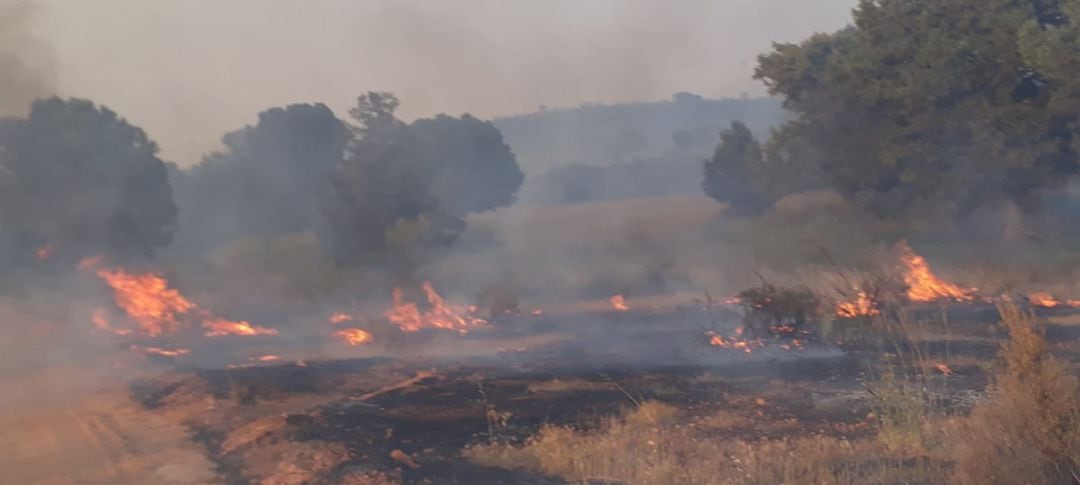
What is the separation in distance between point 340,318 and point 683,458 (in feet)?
60.8

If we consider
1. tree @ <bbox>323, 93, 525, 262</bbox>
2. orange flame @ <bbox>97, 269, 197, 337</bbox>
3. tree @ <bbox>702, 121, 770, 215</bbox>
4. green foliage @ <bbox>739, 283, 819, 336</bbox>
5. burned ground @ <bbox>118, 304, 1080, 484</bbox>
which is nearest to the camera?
burned ground @ <bbox>118, 304, 1080, 484</bbox>

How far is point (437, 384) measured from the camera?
58.1ft

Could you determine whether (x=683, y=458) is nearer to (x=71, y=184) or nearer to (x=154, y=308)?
(x=154, y=308)

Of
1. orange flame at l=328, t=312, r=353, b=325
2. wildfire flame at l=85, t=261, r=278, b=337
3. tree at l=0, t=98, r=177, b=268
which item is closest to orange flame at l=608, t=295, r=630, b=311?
orange flame at l=328, t=312, r=353, b=325

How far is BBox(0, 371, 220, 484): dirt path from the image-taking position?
12188mm

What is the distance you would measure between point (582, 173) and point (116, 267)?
132 ft

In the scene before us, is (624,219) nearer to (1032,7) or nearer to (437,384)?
(1032,7)

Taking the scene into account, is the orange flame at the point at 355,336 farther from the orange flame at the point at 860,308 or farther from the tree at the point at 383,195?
the orange flame at the point at 860,308

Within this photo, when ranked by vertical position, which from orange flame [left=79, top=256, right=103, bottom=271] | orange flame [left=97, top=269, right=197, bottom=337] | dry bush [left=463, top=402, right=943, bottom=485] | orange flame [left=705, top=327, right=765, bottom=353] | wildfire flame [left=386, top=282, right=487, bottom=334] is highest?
orange flame [left=79, top=256, right=103, bottom=271]

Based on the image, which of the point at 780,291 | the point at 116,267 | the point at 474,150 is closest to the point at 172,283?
the point at 116,267

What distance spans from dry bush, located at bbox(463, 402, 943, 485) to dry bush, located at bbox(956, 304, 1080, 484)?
930mm

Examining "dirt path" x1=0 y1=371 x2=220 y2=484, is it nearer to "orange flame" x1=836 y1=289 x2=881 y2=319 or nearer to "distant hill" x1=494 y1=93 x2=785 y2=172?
"orange flame" x1=836 y1=289 x2=881 y2=319

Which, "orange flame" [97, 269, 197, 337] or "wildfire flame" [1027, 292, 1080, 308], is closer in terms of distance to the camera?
"wildfire flame" [1027, 292, 1080, 308]

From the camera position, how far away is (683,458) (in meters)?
11.0
